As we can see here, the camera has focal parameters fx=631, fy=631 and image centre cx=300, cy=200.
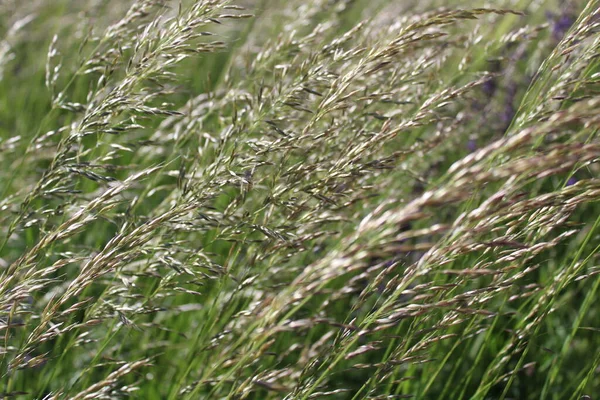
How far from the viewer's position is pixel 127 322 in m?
1.59

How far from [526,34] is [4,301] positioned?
6.60ft

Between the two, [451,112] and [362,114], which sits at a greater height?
[362,114]

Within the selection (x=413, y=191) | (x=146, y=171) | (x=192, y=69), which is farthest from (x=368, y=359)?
(x=192, y=69)

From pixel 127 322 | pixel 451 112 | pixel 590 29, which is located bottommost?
pixel 451 112

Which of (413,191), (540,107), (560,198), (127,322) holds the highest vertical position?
(540,107)

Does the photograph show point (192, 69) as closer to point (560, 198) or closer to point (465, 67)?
point (465, 67)

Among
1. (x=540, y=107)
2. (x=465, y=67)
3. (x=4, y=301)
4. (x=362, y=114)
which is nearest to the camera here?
(x=4, y=301)

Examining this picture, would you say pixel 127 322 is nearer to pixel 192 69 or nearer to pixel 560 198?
pixel 560 198

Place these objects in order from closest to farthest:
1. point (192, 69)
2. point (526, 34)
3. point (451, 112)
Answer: point (526, 34) → point (451, 112) → point (192, 69)

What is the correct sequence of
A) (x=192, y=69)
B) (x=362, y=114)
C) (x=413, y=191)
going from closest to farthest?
1. (x=362, y=114)
2. (x=413, y=191)
3. (x=192, y=69)

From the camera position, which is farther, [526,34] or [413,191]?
[413,191]

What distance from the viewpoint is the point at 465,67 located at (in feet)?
7.33

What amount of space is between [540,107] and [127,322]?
124 cm

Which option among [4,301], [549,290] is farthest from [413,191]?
[4,301]
